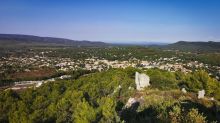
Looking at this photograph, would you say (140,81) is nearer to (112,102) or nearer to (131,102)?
(131,102)

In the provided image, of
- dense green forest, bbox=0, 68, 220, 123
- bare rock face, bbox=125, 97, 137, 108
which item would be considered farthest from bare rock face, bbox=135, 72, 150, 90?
bare rock face, bbox=125, 97, 137, 108

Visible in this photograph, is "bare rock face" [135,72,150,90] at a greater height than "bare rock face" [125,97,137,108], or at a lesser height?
greater

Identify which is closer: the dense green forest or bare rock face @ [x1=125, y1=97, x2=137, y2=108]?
the dense green forest

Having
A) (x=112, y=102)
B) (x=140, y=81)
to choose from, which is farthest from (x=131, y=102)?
Answer: (x=140, y=81)

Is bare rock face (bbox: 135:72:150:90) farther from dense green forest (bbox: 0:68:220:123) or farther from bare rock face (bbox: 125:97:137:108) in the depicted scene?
bare rock face (bbox: 125:97:137:108)

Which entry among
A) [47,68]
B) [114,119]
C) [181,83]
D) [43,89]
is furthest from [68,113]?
[47,68]

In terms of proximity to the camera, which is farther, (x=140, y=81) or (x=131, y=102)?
(x=140, y=81)

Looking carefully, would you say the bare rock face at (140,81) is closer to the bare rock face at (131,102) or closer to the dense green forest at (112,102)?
the dense green forest at (112,102)

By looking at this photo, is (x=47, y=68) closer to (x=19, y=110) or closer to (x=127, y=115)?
(x=19, y=110)

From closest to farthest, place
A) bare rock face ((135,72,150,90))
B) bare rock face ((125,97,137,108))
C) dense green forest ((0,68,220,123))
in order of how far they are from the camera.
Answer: dense green forest ((0,68,220,123)) < bare rock face ((125,97,137,108)) < bare rock face ((135,72,150,90))
